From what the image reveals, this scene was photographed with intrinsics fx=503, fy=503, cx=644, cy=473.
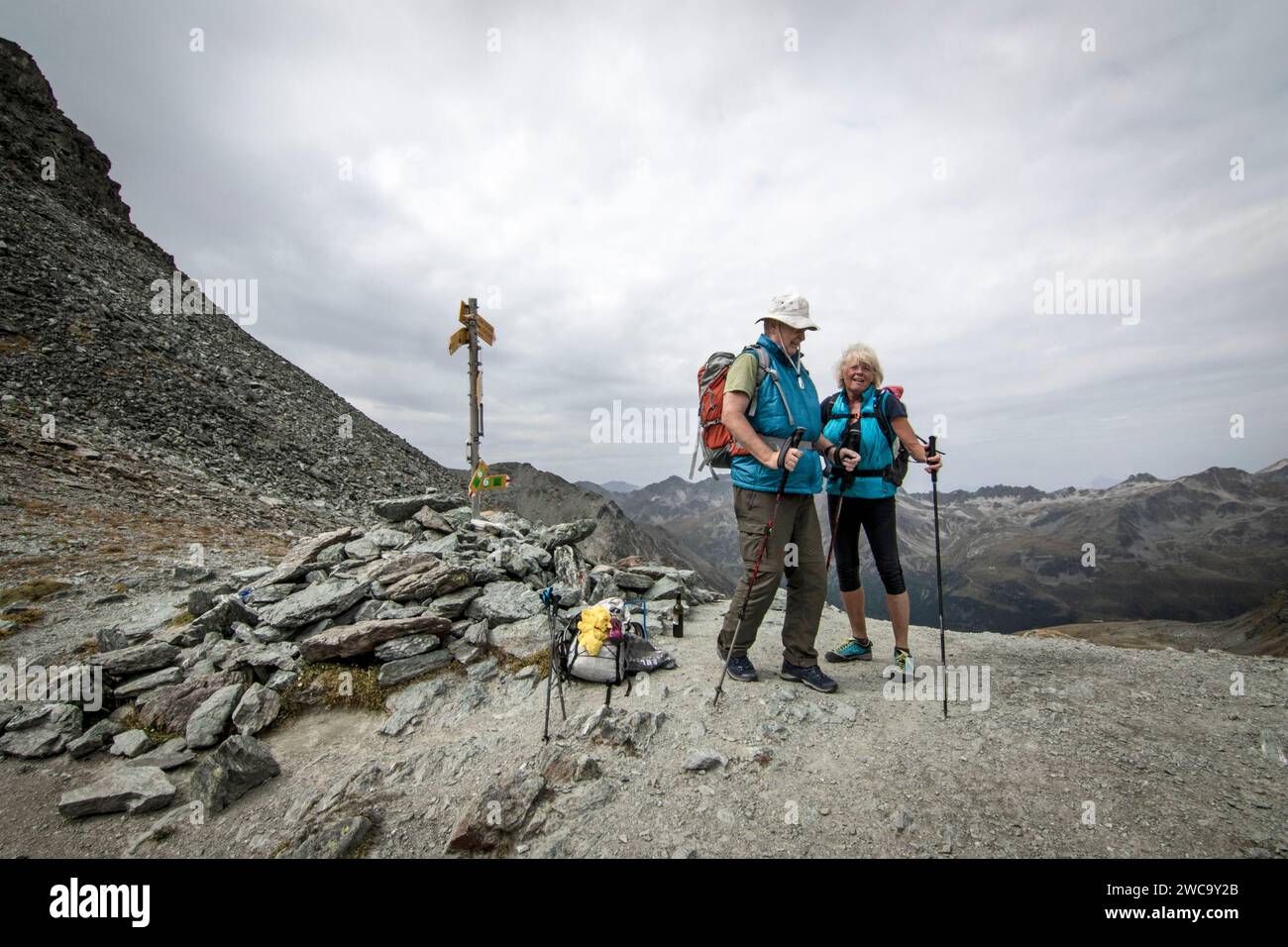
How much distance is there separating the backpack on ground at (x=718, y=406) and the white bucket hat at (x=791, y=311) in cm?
36

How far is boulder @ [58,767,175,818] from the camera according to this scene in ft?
13.4

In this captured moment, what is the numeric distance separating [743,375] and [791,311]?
102 cm

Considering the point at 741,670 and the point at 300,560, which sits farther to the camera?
the point at 300,560

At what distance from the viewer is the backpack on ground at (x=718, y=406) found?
520 cm

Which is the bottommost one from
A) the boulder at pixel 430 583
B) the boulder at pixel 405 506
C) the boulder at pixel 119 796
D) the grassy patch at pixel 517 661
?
the boulder at pixel 119 796

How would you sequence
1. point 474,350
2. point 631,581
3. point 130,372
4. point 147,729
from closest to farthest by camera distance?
1. point 147,729
2. point 631,581
3. point 474,350
4. point 130,372

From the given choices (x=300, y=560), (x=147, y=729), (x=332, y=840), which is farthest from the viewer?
(x=300, y=560)

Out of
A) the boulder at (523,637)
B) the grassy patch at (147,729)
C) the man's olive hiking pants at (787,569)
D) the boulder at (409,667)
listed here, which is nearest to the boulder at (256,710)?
the grassy patch at (147,729)

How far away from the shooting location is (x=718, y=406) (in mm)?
5387

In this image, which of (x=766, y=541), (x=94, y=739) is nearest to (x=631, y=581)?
(x=766, y=541)

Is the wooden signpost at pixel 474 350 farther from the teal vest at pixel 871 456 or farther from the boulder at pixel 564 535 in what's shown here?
the teal vest at pixel 871 456

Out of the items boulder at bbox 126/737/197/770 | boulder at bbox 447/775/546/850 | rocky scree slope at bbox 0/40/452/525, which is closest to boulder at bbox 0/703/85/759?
boulder at bbox 126/737/197/770

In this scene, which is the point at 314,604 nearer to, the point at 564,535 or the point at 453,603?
the point at 453,603
